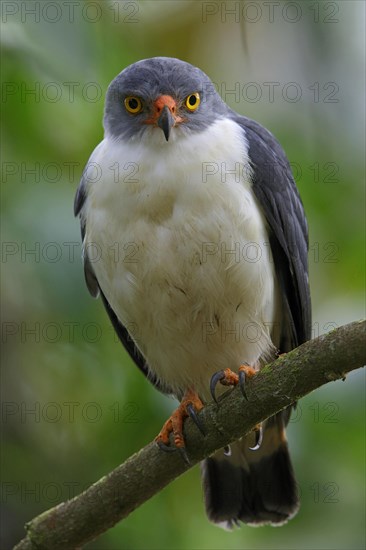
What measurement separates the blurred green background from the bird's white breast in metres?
0.20

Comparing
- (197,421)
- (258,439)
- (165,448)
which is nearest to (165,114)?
(197,421)

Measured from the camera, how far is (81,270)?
4.30 metres

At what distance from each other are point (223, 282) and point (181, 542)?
1.29 m

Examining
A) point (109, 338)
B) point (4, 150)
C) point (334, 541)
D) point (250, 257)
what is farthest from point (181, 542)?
point (4, 150)

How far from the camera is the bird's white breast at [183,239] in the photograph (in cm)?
414

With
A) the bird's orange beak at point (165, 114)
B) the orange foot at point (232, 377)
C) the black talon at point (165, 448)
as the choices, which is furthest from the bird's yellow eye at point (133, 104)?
the black talon at point (165, 448)

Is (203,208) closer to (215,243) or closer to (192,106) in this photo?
(215,243)

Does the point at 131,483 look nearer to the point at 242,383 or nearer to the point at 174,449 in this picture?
the point at 174,449

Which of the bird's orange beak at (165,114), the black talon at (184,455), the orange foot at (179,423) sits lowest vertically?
the black talon at (184,455)

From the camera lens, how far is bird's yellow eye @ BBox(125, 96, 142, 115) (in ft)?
14.4

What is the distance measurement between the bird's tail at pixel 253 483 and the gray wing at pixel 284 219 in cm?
66

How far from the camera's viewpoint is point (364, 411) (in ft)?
13.2

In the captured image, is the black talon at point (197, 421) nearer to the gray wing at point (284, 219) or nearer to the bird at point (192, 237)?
the bird at point (192, 237)

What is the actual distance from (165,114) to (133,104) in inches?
11.2
